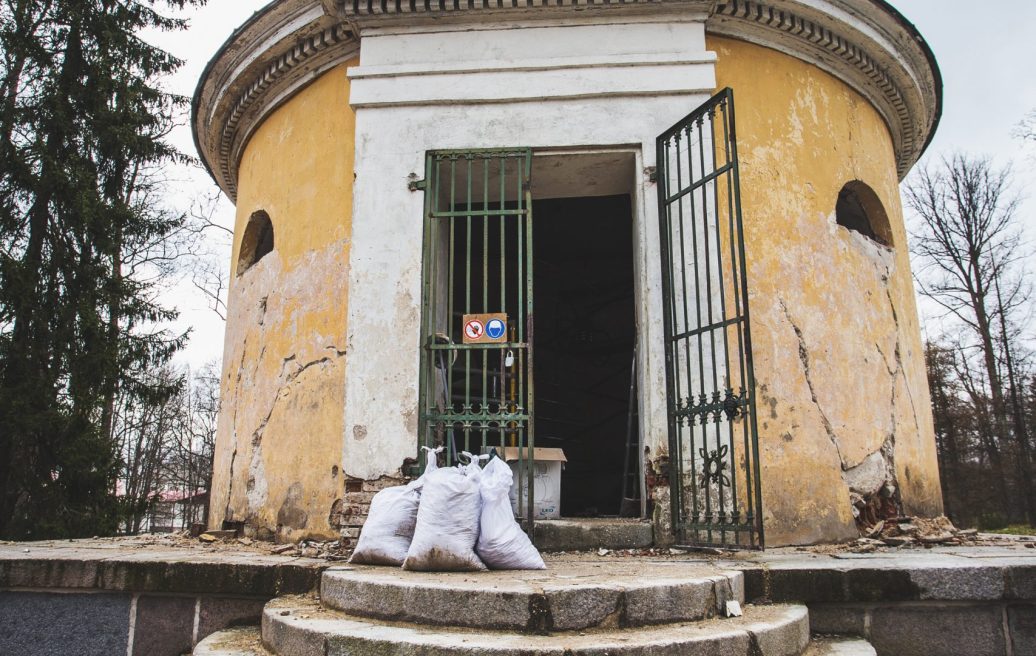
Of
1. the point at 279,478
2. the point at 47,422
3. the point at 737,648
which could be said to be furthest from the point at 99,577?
the point at 47,422

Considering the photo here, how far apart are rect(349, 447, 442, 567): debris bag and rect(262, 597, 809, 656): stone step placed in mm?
698

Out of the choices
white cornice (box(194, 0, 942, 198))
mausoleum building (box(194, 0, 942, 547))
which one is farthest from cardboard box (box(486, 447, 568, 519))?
white cornice (box(194, 0, 942, 198))

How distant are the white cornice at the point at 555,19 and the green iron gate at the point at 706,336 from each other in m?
1.18

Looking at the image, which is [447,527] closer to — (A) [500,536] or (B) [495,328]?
(A) [500,536]

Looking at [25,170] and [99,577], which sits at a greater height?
[25,170]

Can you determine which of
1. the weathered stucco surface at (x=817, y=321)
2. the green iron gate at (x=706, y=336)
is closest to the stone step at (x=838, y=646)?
the green iron gate at (x=706, y=336)

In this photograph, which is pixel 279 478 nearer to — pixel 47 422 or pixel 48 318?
pixel 47 422

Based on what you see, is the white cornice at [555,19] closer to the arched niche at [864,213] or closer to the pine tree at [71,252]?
the arched niche at [864,213]

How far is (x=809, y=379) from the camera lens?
5.79 metres

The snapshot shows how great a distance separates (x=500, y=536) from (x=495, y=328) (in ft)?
6.14

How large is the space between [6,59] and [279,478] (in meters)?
11.7

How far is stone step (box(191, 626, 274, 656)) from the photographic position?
3.46 metres

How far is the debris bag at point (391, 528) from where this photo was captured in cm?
413

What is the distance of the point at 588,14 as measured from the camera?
6.10 metres
